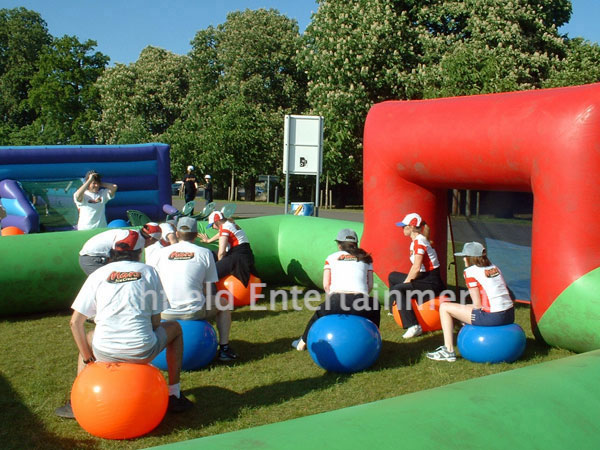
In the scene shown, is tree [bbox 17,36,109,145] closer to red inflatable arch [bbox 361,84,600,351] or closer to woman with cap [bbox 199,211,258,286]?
woman with cap [bbox 199,211,258,286]

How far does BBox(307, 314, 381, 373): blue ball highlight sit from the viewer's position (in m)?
5.74

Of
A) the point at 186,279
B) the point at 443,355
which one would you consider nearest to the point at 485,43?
the point at 443,355

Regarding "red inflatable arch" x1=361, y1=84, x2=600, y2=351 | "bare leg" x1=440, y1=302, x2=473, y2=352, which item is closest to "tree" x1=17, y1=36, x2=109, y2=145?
"red inflatable arch" x1=361, y1=84, x2=600, y2=351

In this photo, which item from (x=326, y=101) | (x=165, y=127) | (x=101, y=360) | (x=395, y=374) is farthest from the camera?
(x=165, y=127)

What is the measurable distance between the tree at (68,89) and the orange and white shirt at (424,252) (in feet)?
128

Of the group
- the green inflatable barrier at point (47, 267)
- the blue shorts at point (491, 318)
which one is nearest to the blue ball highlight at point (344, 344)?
the blue shorts at point (491, 318)

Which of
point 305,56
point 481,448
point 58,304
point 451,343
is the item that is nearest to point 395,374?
point 451,343

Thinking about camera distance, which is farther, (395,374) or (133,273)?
(395,374)

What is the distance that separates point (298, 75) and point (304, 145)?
23.9 meters

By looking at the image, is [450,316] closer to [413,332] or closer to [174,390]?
[413,332]

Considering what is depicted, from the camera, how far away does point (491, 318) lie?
6.13 metres

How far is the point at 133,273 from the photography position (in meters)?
4.55

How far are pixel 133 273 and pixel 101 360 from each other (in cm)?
66

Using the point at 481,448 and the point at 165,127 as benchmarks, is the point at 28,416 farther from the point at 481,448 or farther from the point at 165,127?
the point at 165,127
